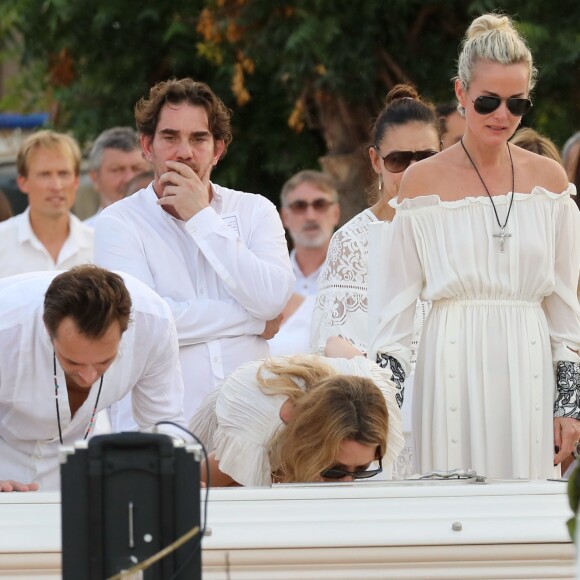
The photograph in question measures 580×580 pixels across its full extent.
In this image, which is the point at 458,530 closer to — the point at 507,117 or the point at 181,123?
the point at 507,117

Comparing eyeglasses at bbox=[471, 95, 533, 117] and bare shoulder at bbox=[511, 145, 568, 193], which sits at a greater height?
eyeglasses at bbox=[471, 95, 533, 117]

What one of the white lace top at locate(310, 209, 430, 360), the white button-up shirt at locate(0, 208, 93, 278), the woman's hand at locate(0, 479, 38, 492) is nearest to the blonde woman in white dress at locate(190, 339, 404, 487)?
the white lace top at locate(310, 209, 430, 360)

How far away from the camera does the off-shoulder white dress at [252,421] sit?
13.8 ft

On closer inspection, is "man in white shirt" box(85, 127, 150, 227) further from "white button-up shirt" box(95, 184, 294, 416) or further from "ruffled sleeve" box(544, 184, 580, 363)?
"ruffled sleeve" box(544, 184, 580, 363)

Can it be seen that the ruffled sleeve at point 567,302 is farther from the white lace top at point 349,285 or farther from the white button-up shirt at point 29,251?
the white button-up shirt at point 29,251

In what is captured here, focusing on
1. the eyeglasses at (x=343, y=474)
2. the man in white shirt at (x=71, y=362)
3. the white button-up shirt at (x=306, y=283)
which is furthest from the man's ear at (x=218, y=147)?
the white button-up shirt at (x=306, y=283)

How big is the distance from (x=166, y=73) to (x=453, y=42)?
1977 millimetres

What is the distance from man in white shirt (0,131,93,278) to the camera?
22.7 ft

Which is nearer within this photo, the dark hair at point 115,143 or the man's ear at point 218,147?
the man's ear at point 218,147

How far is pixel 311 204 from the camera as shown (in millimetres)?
7570

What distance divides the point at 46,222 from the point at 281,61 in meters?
2.54

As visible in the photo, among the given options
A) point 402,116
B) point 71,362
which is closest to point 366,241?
point 402,116

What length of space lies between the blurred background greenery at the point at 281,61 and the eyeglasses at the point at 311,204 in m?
1.33

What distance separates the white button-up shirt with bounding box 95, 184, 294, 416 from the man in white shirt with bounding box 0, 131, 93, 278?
207 cm
